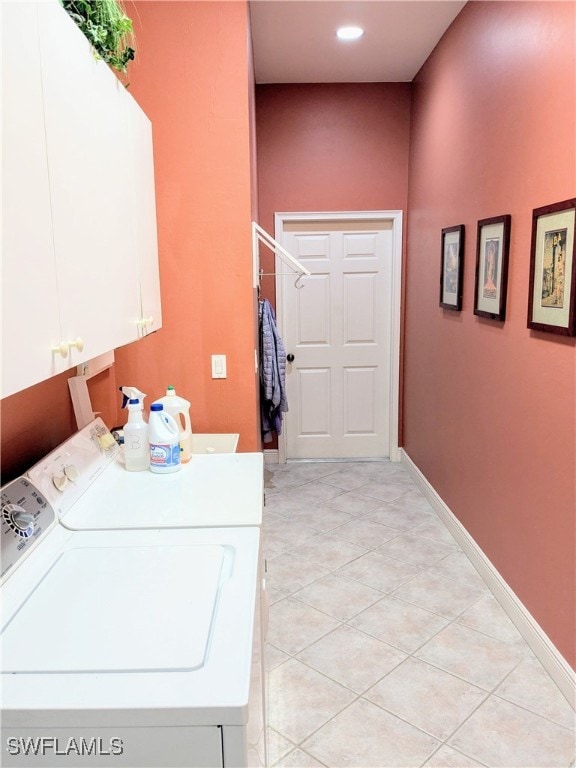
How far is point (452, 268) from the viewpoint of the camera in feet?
10.9

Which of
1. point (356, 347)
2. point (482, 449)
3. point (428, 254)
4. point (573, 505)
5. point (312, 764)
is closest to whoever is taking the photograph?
point (312, 764)

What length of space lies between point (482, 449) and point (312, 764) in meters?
1.68

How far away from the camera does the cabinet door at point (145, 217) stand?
6.25ft

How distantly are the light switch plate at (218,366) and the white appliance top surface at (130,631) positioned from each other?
117 centimetres

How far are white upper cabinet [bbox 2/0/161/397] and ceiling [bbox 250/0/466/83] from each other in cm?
183

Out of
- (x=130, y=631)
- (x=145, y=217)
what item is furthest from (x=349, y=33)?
(x=130, y=631)

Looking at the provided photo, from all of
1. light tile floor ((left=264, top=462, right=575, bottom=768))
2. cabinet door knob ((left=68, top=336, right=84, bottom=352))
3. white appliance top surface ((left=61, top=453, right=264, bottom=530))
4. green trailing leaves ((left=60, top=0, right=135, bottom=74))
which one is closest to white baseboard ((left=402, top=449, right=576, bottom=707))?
light tile floor ((left=264, top=462, right=575, bottom=768))

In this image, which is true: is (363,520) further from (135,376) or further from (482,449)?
(135,376)

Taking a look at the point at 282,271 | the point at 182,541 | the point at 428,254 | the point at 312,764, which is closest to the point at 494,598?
the point at 312,764

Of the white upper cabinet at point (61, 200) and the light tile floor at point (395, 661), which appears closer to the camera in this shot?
the white upper cabinet at point (61, 200)

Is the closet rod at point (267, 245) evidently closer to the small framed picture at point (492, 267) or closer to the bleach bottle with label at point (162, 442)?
the small framed picture at point (492, 267)

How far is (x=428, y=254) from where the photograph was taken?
3.87 m

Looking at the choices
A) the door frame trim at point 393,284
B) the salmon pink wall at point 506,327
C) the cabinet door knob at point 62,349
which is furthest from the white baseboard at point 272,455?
the cabinet door knob at point 62,349

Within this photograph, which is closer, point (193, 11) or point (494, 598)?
point (193, 11)
